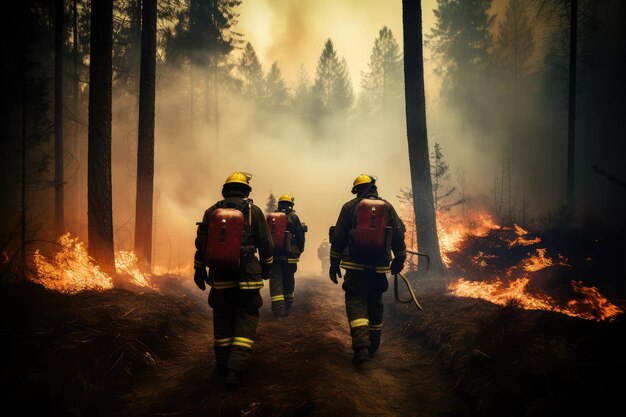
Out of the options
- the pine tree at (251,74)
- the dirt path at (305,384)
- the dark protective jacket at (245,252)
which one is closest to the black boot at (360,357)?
the dirt path at (305,384)

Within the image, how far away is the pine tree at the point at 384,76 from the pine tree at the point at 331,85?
300cm

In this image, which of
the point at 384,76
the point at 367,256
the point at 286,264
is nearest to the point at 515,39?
the point at 384,76

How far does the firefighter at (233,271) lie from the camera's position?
162 inches

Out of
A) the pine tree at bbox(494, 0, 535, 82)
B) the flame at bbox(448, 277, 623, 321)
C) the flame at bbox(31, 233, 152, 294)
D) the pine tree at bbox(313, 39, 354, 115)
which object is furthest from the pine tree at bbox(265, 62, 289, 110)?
the flame at bbox(448, 277, 623, 321)

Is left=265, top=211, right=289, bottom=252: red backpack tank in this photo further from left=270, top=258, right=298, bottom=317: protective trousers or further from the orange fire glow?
the orange fire glow

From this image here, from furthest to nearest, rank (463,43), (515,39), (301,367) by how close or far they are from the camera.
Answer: (515,39) → (463,43) → (301,367)

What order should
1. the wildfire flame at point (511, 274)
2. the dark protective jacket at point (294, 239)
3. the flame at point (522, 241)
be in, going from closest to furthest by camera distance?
the wildfire flame at point (511, 274) < the dark protective jacket at point (294, 239) < the flame at point (522, 241)

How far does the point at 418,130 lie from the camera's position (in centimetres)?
962

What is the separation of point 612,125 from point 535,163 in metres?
6.15

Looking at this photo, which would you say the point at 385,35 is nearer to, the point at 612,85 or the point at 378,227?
the point at 612,85

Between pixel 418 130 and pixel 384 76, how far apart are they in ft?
135

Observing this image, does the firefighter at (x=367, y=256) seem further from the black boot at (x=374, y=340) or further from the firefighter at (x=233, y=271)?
the firefighter at (x=233, y=271)

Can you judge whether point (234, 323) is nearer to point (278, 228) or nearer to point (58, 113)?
point (278, 228)

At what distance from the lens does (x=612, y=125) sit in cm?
2823
